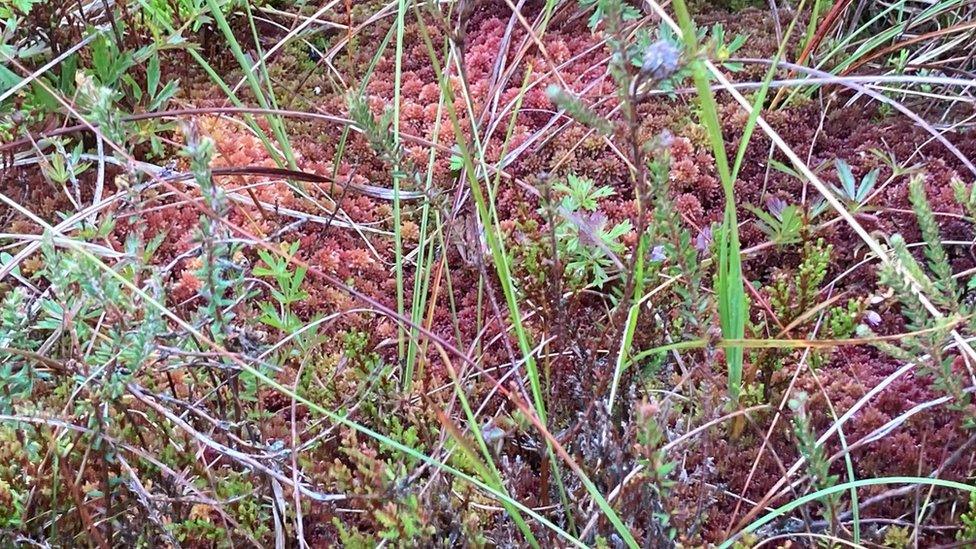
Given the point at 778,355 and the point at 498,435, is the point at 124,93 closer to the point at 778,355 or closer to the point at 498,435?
the point at 498,435

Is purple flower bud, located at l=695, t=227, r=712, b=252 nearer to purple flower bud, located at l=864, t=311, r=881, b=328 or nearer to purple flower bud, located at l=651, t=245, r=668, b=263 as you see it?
purple flower bud, located at l=651, t=245, r=668, b=263

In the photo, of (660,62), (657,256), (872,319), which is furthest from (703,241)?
(660,62)

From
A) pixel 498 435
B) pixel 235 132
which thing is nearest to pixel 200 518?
pixel 498 435

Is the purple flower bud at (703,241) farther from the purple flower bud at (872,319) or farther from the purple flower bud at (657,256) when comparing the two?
the purple flower bud at (872,319)

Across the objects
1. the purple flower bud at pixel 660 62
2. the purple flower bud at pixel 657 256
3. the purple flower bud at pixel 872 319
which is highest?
the purple flower bud at pixel 660 62

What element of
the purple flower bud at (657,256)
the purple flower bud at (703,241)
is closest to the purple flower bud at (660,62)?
the purple flower bud at (657,256)

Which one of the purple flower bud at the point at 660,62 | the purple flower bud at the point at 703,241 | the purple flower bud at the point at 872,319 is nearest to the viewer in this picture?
the purple flower bud at the point at 660,62

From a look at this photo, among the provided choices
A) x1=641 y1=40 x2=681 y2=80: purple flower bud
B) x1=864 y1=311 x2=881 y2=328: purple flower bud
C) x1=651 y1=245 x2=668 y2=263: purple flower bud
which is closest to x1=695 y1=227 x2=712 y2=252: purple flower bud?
x1=651 y1=245 x2=668 y2=263: purple flower bud

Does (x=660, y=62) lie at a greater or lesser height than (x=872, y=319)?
greater

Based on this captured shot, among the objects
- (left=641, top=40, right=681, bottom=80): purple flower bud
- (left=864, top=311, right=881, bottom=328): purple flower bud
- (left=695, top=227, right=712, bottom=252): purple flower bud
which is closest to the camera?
(left=641, top=40, right=681, bottom=80): purple flower bud

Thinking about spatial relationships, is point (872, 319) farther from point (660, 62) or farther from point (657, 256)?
point (660, 62)

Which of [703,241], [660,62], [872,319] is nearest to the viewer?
[660,62]

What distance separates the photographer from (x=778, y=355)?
1541 mm

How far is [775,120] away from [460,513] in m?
1.50
